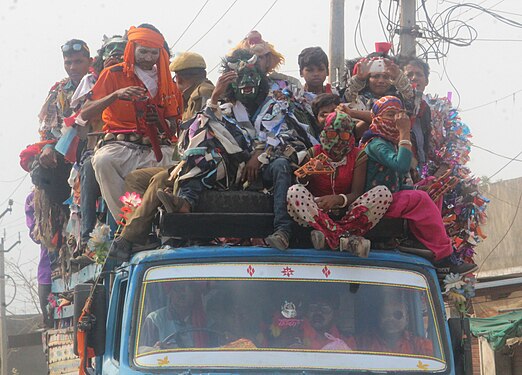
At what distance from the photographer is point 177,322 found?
5.26m

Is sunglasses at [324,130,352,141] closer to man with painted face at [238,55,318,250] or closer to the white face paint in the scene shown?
man with painted face at [238,55,318,250]

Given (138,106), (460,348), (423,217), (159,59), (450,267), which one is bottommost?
(460,348)

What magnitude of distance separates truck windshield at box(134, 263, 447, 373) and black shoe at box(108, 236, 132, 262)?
1.54 feet

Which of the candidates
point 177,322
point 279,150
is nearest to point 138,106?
point 279,150

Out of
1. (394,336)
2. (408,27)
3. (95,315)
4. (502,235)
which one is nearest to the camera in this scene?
(394,336)

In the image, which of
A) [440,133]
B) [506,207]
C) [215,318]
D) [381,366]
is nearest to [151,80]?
[440,133]

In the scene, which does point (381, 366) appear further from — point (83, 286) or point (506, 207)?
point (506, 207)

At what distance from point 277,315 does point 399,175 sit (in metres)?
1.30

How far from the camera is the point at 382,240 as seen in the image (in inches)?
229

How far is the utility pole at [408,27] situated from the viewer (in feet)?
46.9

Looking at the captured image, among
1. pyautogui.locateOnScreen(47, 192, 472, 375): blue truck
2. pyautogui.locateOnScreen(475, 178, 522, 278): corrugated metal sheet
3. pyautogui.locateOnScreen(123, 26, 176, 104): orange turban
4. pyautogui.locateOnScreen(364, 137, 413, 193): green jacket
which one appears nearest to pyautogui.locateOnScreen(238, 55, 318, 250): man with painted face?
pyautogui.locateOnScreen(47, 192, 472, 375): blue truck

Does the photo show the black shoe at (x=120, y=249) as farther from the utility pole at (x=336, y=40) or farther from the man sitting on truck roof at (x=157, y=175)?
the utility pole at (x=336, y=40)

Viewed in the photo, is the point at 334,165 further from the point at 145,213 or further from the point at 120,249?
the point at 120,249

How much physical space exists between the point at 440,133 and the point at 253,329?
10.4 ft
